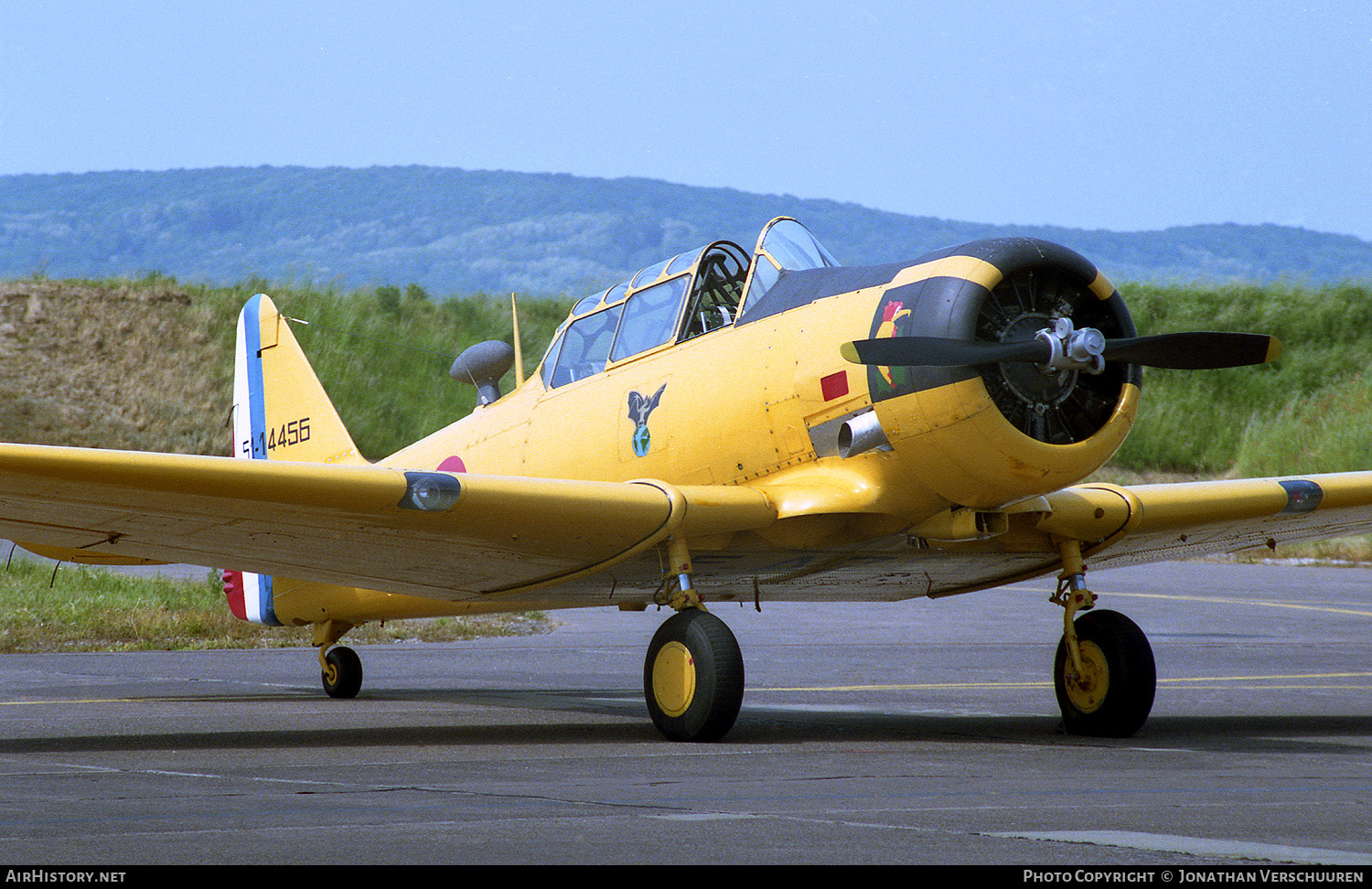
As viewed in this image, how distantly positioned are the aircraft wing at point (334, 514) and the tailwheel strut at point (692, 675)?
50 cm

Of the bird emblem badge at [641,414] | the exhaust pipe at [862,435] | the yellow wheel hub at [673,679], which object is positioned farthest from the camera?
the bird emblem badge at [641,414]

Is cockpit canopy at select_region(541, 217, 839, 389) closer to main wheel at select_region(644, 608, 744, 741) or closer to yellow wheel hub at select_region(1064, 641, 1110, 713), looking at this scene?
main wheel at select_region(644, 608, 744, 741)

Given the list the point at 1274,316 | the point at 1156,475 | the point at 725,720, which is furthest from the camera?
the point at 1274,316

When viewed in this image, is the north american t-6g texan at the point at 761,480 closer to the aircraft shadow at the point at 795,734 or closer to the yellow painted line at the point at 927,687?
the aircraft shadow at the point at 795,734

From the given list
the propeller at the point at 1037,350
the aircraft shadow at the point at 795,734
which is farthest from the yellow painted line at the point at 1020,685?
the propeller at the point at 1037,350

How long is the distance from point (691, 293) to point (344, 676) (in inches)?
181

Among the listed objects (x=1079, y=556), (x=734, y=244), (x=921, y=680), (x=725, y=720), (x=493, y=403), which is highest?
(x=734, y=244)

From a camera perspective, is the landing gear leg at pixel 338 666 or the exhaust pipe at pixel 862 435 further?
the landing gear leg at pixel 338 666

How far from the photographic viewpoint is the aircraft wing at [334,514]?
21.2ft

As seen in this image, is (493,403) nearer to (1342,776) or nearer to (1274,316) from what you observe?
(1342,776)

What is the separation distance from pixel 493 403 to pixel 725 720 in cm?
396

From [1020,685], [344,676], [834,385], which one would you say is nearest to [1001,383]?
[834,385]

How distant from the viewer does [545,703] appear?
10328mm
